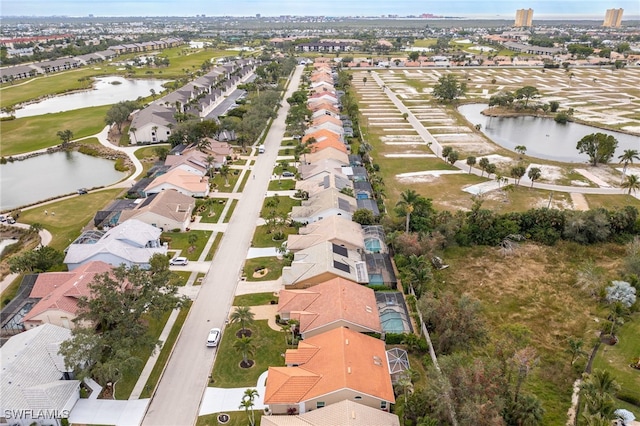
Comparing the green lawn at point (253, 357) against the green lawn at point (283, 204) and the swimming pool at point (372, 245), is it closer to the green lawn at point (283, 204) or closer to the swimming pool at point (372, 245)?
the swimming pool at point (372, 245)

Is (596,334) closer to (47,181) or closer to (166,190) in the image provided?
(166,190)

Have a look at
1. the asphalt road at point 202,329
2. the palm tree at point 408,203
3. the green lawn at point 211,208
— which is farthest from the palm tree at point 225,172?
the palm tree at point 408,203

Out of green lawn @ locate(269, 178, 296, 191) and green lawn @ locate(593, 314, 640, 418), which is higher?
green lawn @ locate(269, 178, 296, 191)

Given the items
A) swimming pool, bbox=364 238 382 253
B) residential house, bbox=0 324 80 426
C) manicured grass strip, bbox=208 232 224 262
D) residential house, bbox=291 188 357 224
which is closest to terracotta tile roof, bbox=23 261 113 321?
residential house, bbox=0 324 80 426

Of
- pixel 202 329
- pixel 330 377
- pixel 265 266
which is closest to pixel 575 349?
pixel 330 377

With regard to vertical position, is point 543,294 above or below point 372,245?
below

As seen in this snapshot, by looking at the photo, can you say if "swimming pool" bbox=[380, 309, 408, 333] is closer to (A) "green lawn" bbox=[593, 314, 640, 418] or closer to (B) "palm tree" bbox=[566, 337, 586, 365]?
(B) "palm tree" bbox=[566, 337, 586, 365]

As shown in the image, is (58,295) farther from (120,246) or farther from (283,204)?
(283,204)
